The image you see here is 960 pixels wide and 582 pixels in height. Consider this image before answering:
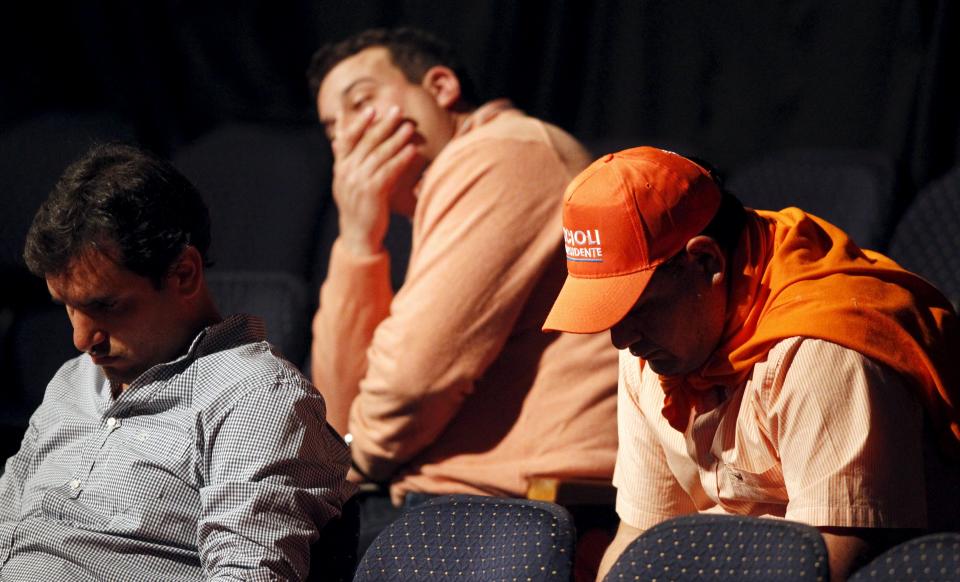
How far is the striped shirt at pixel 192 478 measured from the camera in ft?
5.35

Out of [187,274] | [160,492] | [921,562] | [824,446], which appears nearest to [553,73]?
[187,274]

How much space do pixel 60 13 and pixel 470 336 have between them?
7.88 feet

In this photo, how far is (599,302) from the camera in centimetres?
163

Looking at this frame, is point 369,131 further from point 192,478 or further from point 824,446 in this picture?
point 824,446

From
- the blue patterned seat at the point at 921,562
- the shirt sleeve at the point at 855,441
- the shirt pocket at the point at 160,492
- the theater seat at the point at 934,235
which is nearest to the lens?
the blue patterned seat at the point at 921,562

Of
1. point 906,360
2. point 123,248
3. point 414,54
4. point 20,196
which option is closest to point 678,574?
point 906,360

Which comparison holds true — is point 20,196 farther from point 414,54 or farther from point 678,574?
point 678,574

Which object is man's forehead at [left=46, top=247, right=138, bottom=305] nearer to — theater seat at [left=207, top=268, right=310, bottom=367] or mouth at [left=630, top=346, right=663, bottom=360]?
mouth at [left=630, top=346, right=663, bottom=360]

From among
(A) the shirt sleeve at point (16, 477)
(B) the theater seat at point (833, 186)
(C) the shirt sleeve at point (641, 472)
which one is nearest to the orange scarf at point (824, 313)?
(C) the shirt sleeve at point (641, 472)

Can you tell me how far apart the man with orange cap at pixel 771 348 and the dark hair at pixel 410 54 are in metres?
1.03

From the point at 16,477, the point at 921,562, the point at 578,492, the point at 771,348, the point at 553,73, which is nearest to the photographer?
the point at 921,562

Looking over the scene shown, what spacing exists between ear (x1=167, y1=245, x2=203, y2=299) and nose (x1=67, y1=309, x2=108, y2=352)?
0.38ft

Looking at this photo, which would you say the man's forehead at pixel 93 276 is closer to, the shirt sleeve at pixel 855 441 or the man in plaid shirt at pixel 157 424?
the man in plaid shirt at pixel 157 424

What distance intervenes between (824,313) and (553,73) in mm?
1999
